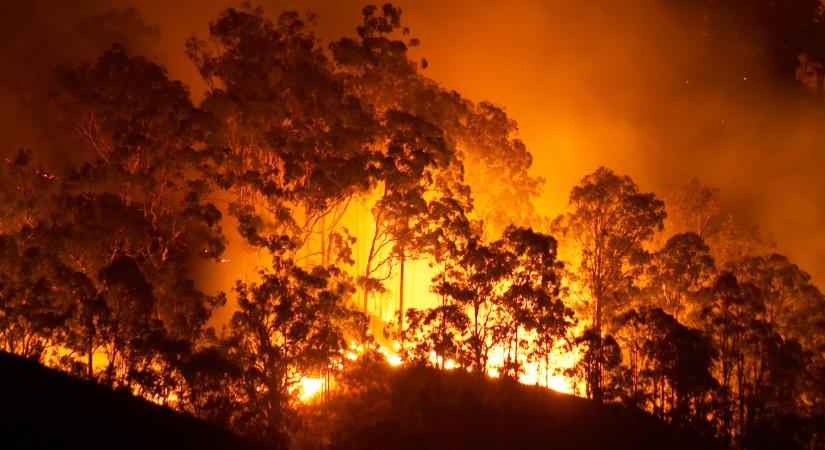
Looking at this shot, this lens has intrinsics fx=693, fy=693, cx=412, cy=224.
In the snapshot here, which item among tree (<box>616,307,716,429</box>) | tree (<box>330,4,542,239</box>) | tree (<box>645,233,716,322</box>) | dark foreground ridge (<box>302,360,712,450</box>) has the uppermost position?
tree (<box>330,4,542,239</box>)

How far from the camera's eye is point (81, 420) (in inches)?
440

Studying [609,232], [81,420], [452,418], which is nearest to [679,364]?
[609,232]

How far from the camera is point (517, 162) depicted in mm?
30922

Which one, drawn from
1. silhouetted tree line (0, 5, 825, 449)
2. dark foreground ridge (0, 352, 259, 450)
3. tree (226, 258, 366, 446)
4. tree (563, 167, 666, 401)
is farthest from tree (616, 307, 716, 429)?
dark foreground ridge (0, 352, 259, 450)

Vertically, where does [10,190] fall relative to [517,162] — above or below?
below

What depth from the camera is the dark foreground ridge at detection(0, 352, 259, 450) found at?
10.1 metres

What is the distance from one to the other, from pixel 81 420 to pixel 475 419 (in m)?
11.9

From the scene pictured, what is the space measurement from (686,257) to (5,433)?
73.2 ft

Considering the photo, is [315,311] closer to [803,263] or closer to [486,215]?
[486,215]

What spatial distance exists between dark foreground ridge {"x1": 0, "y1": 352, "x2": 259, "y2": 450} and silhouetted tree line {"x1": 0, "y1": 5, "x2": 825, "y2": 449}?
4724mm

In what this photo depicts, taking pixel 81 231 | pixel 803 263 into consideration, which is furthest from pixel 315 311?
pixel 803 263

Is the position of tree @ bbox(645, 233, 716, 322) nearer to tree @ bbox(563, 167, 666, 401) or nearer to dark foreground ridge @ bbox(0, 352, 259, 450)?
tree @ bbox(563, 167, 666, 401)

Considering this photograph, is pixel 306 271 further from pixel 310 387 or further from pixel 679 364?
pixel 679 364

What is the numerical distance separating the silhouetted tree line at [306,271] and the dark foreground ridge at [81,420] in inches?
186
